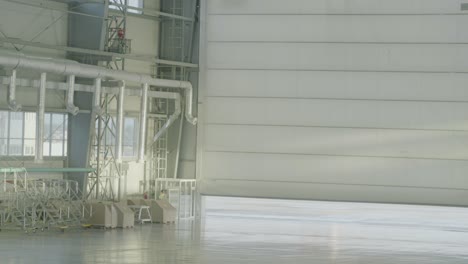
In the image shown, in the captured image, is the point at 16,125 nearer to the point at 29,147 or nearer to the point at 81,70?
the point at 29,147

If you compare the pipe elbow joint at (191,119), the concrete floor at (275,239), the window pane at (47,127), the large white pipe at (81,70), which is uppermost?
the large white pipe at (81,70)

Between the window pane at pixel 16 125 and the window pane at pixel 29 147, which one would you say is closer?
the window pane at pixel 16 125

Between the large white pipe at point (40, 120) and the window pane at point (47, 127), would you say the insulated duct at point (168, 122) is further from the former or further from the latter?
the large white pipe at point (40, 120)

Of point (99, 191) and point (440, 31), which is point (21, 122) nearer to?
point (99, 191)

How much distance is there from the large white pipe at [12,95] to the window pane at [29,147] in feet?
10.8

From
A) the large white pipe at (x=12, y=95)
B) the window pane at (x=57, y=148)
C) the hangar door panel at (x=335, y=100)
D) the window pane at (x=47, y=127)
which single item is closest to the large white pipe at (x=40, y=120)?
the large white pipe at (x=12, y=95)

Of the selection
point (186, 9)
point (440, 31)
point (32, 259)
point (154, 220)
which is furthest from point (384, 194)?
point (32, 259)

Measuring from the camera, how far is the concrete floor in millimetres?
28125

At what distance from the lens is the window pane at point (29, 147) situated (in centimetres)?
3772

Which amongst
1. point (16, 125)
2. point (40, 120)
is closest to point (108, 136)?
point (16, 125)

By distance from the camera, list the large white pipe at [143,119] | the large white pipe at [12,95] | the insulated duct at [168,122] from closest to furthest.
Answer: the large white pipe at [12,95]
the large white pipe at [143,119]
the insulated duct at [168,122]

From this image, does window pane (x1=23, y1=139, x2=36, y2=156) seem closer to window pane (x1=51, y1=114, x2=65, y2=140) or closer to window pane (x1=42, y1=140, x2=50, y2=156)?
window pane (x1=42, y1=140, x2=50, y2=156)

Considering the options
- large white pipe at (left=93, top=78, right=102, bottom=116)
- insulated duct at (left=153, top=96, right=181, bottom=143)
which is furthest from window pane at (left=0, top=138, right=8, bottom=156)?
insulated duct at (left=153, top=96, right=181, bottom=143)

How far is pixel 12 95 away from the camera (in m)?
34.5
